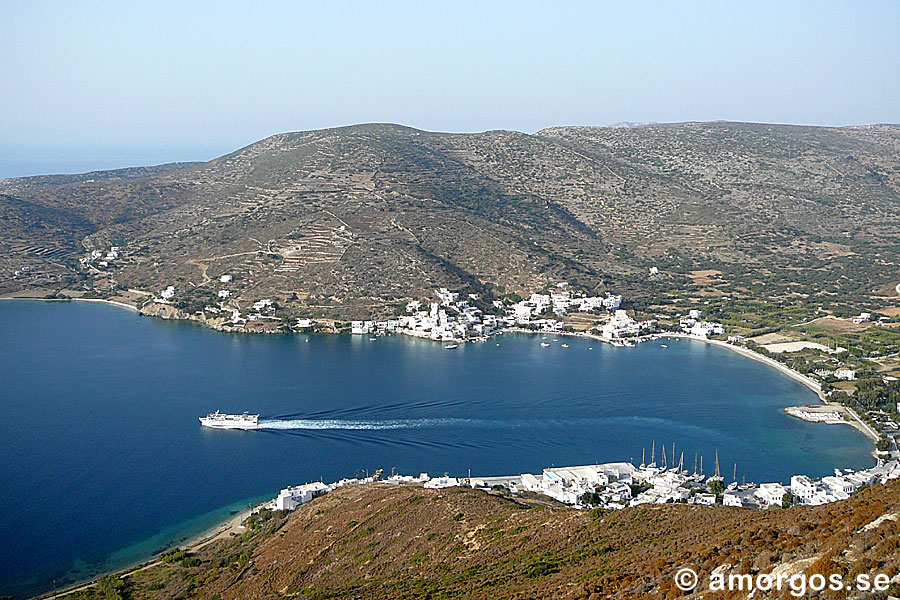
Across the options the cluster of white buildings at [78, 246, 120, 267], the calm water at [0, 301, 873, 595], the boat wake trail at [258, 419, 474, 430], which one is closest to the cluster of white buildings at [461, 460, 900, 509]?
the calm water at [0, 301, 873, 595]

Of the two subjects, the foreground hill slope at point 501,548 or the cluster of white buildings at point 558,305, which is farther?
the cluster of white buildings at point 558,305

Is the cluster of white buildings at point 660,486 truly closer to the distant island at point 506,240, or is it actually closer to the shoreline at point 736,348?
the shoreline at point 736,348

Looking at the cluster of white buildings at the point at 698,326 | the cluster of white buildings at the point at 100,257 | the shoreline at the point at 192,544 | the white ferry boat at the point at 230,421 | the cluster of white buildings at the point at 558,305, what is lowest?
the shoreline at the point at 192,544

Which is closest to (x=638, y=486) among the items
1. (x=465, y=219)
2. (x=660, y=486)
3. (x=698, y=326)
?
(x=660, y=486)

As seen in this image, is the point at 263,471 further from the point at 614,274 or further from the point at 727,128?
the point at 727,128

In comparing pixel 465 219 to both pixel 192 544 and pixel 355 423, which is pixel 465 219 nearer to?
pixel 355 423

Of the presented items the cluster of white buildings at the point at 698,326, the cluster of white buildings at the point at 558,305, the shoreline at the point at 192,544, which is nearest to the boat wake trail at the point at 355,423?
the shoreline at the point at 192,544

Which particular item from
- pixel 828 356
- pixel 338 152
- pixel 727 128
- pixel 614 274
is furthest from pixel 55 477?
pixel 727 128

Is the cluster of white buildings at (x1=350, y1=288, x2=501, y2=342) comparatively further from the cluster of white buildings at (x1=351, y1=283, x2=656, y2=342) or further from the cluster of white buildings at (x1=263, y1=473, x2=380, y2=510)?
the cluster of white buildings at (x1=263, y1=473, x2=380, y2=510)
